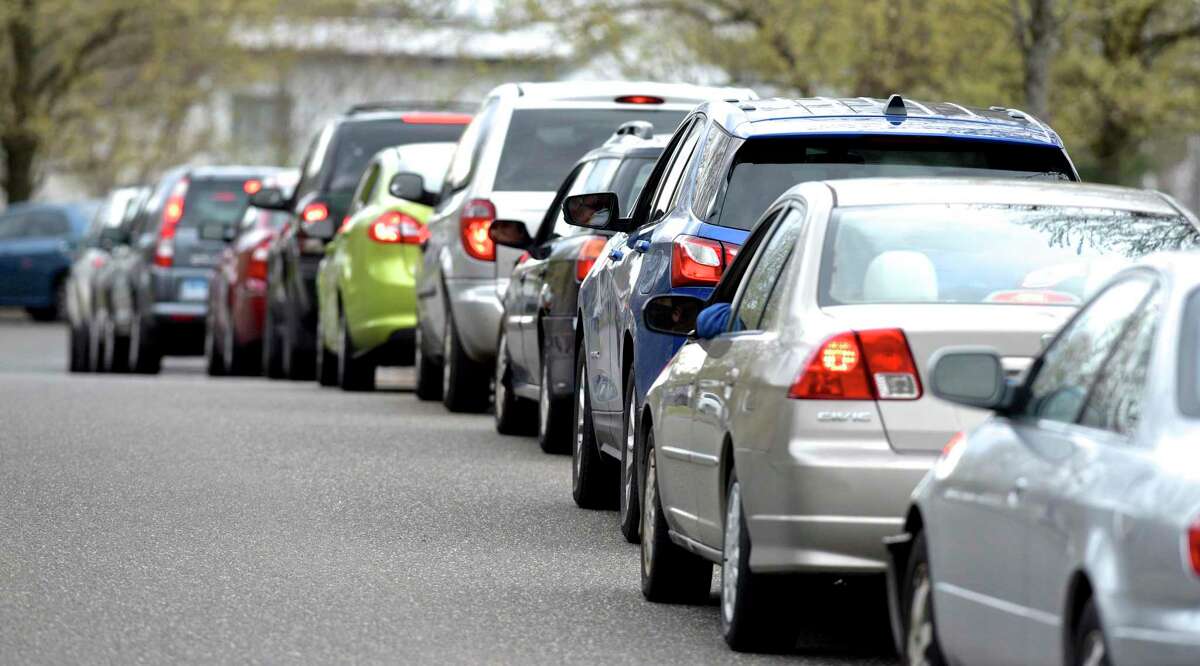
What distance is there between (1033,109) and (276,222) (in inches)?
254

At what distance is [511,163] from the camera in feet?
52.3

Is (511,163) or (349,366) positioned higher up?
(511,163)

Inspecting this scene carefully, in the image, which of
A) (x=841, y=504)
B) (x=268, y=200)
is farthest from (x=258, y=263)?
(x=841, y=504)

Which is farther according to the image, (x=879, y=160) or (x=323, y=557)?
(x=323, y=557)

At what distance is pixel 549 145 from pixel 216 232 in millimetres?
8667

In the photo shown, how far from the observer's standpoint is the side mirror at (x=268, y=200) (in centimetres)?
2122

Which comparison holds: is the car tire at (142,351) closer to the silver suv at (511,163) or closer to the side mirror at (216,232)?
the side mirror at (216,232)

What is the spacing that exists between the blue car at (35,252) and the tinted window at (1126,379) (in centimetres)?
4106

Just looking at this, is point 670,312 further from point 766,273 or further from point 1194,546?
point 1194,546

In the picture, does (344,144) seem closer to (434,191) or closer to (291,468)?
(434,191)

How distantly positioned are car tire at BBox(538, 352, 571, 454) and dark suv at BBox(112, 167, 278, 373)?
36.7ft

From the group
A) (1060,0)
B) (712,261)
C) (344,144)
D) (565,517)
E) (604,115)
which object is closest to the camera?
(712,261)

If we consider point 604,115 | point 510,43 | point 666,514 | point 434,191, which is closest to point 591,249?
point 604,115

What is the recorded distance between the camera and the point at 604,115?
52.1 ft
